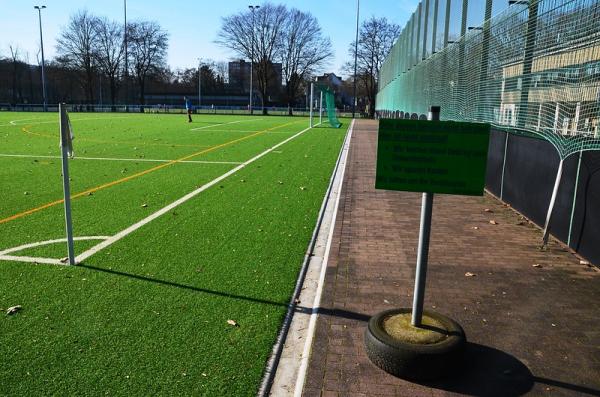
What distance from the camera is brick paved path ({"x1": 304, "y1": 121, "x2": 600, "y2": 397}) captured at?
330 cm

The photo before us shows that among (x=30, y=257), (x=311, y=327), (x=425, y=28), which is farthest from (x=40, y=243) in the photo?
Result: (x=425, y=28)

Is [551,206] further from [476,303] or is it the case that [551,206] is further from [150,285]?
[150,285]

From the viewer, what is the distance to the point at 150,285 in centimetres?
474

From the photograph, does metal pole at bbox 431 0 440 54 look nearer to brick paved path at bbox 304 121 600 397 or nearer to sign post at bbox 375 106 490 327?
brick paved path at bbox 304 121 600 397

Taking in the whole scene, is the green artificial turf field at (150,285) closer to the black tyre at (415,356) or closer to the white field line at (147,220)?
the white field line at (147,220)

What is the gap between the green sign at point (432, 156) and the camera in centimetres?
330

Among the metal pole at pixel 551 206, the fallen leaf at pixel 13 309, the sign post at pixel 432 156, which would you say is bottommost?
the fallen leaf at pixel 13 309

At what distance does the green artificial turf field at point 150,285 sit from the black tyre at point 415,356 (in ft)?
2.57

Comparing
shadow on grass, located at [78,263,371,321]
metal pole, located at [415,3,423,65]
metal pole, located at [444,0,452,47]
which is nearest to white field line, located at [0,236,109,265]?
shadow on grass, located at [78,263,371,321]

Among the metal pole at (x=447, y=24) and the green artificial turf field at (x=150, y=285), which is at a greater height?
the metal pole at (x=447, y=24)

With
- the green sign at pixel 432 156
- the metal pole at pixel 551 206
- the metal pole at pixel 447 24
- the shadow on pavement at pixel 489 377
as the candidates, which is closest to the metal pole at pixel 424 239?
the green sign at pixel 432 156

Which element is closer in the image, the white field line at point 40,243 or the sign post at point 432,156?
the sign post at point 432,156

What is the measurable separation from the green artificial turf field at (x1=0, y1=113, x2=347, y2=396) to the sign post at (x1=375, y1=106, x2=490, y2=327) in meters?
1.55

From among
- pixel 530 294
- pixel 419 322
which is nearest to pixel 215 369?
pixel 419 322
